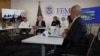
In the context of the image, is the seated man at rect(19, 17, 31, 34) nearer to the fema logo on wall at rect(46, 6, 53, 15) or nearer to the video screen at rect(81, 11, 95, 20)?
the fema logo on wall at rect(46, 6, 53, 15)

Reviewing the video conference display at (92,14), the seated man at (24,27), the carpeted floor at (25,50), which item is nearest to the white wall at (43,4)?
the video conference display at (92,14)

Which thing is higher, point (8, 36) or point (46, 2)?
point (46, 2)

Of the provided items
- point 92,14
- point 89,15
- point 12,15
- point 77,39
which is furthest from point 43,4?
point 77,39

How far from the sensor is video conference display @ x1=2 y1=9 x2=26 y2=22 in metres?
9.55

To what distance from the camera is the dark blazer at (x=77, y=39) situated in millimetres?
2971

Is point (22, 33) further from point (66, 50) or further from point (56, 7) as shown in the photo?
point (66, 50)

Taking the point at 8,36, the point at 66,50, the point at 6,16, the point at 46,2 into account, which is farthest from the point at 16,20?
the point at 66,50

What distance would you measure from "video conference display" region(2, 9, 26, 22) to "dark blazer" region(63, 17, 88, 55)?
706 centimetres

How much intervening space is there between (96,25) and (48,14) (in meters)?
2.77

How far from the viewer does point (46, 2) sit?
34.6 feet

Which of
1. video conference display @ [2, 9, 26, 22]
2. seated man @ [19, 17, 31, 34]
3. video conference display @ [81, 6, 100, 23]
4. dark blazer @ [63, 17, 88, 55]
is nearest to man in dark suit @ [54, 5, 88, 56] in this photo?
dark blazer @ [63, 17, 88, 55]

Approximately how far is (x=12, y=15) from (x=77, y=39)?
7284 millimetres

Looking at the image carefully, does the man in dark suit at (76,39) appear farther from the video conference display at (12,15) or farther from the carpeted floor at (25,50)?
the video conference display at (12,15)

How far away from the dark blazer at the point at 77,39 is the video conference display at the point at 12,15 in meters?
7.06
